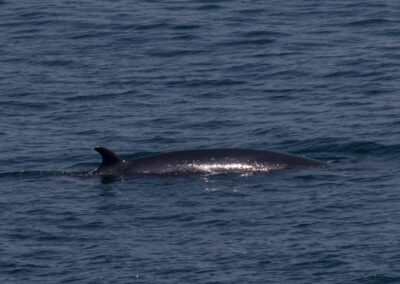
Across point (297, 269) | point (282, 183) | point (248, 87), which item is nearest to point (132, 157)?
point (282, 183)

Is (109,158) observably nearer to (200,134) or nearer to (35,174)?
(35,174)

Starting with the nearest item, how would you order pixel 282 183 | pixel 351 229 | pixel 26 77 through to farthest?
pixel 351 229, pixel 282 183, pixel 26 77

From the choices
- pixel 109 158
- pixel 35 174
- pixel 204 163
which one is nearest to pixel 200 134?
pixel 204 163

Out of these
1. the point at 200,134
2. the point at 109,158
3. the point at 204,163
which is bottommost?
the point at 200,134

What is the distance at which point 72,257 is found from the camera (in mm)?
28000

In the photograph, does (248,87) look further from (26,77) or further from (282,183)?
(282,183)

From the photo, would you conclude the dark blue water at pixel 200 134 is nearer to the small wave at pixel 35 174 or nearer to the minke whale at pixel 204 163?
the small wave at pixel 35 174

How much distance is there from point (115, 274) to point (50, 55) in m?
26.8

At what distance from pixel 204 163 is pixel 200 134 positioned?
5.17 m

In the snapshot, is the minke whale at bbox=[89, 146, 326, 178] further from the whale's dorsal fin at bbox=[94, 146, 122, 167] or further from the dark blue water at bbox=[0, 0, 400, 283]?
the dark blue water at bbox=[0, 0, 400, 283]

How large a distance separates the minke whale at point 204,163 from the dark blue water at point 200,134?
452 millimetres

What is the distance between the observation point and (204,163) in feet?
114

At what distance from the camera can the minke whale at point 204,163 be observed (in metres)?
34.5

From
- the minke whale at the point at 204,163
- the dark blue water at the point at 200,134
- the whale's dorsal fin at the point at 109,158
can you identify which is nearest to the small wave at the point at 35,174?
the dark blue water at the point at 200,134
